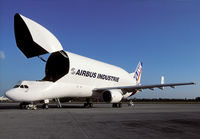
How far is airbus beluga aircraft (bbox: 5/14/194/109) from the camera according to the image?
16672 millimetres

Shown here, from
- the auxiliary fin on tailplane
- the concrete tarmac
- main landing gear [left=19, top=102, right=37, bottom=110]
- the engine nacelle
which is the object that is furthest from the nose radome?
the auxiliary fin on tailplane

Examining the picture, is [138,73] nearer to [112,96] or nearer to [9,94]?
[112,96]

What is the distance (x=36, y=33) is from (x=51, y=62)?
18.2 ft

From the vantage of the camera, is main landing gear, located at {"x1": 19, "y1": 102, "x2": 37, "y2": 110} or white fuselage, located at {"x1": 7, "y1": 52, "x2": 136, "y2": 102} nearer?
white fuselage, located at {"x1": 7, "y1": 52, "x2": 136, "y2": 102}

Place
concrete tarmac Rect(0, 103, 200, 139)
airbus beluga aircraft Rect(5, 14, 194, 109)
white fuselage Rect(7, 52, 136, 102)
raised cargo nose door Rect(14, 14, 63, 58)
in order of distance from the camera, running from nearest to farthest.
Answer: concrete tarmac Rect(0, 103, 200, 139) < raised cargo nose door Rect(14, 14, 63, 58) < airbus beluga aircraft Rect(5, 14, 194, 109) < white fuselage Rect(7, 52, 136, 102)

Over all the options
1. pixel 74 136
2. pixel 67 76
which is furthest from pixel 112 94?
pixel 74 136

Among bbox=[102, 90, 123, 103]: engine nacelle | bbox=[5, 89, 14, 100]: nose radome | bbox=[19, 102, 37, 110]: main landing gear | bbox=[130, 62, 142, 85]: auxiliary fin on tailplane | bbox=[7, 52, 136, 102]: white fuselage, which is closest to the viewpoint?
bbox=[5, 89, 14, 100]: nose radome

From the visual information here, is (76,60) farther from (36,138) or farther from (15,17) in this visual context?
(36,138)

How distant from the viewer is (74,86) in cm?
2127

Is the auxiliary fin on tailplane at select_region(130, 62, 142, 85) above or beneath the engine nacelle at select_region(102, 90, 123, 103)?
above

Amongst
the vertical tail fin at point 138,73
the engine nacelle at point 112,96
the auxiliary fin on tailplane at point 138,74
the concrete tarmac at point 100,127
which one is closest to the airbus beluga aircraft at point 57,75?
the engine nacelle at point 112,96

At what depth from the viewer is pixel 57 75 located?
21.0 meters

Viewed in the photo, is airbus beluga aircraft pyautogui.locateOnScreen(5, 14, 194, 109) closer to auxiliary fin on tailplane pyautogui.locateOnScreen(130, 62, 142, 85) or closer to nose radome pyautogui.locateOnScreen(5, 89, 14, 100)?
nose radome pyautogui.locateOnScreen(5, 89, 14, 100)

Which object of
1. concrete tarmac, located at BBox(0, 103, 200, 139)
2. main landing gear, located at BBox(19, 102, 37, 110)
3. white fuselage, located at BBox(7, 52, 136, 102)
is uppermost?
white fuselage, located at BBox(7, 52, 136, 102)
